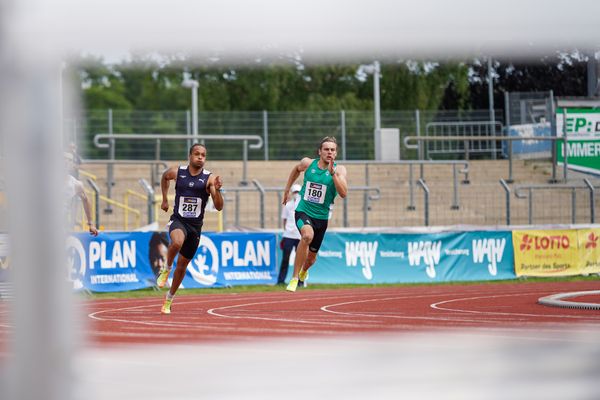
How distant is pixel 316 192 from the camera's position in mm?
14523

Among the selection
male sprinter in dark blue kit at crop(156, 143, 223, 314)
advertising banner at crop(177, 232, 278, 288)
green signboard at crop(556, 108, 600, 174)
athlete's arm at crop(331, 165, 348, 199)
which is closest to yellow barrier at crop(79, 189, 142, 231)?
advertising banner at crop(177, 232, 278, 288)

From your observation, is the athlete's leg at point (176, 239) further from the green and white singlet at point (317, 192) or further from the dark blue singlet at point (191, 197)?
the green and white singlet at point (317, 192)

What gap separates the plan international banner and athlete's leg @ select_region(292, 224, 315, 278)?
7684 millimetres

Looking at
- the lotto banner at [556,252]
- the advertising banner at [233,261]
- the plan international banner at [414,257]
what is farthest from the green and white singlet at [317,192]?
the lotto banner at [556,252]

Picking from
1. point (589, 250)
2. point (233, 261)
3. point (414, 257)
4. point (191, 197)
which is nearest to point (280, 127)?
point (414, 257)

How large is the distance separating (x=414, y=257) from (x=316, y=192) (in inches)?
374

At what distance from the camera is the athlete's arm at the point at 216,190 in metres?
12.2

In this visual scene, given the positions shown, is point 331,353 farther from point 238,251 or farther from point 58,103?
point 238,251

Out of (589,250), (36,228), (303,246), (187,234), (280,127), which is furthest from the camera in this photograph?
(280,127)

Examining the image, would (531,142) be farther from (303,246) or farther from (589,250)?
(303,246)

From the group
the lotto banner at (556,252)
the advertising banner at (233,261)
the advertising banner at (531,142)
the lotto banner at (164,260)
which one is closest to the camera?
the lotto banner at (164,260)

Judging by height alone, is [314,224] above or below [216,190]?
below

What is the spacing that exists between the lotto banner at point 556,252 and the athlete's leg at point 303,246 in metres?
11.0

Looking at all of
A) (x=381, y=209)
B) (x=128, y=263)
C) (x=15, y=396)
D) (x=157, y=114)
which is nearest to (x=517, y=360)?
Answer: (x=15, y=396)
